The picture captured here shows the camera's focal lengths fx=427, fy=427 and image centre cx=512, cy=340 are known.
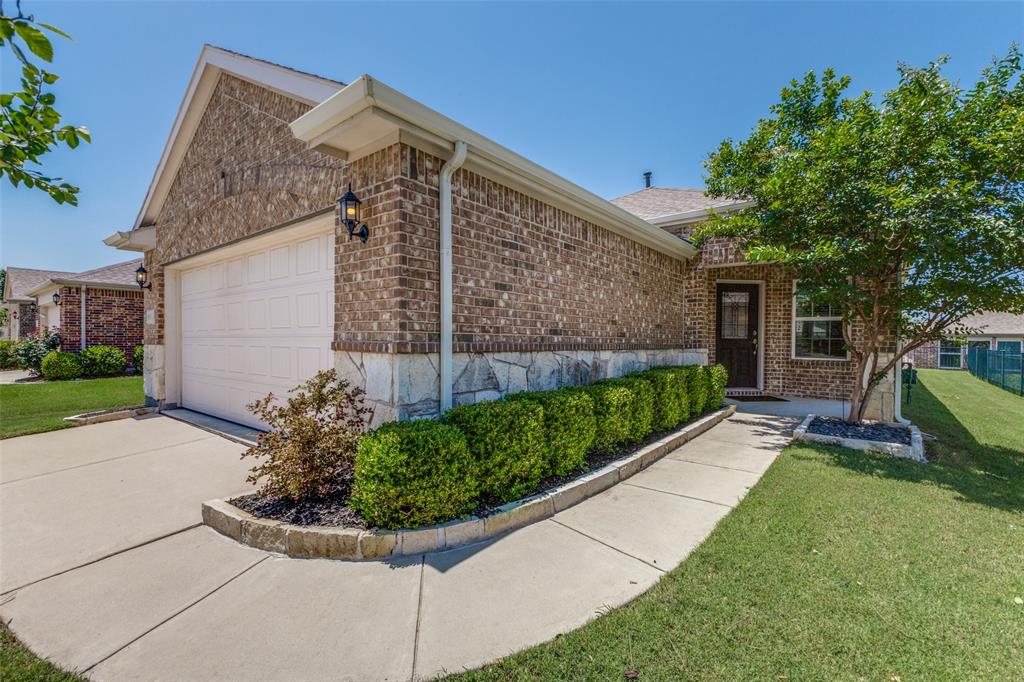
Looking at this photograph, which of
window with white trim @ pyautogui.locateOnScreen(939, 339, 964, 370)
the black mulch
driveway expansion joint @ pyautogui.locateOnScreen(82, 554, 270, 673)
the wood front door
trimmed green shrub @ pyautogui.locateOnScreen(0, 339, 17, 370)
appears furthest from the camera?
window with white trim @ pyautogui.locateOnScreen(939, 339, 964, 370)

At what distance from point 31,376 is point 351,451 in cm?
1577

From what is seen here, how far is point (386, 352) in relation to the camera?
3570 millimetres

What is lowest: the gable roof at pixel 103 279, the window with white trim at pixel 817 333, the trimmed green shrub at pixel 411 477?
the trimmed green shrub at pixel 411 477

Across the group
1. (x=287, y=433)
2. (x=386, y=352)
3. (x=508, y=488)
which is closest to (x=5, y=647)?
(x=287, y=433)

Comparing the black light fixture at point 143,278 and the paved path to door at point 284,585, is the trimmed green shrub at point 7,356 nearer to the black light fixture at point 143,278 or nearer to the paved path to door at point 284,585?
the black light fixture at point 143,278

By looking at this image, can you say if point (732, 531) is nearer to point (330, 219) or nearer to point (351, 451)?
point (351, 451)

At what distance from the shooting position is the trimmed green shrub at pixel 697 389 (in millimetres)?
6387

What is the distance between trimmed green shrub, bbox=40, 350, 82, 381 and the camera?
11.7 metres

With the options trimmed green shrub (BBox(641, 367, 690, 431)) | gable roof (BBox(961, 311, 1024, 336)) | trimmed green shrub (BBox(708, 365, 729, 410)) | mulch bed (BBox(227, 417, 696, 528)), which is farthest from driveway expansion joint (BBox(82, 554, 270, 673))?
gable roof (BBox(961, 311, 1024, 336))

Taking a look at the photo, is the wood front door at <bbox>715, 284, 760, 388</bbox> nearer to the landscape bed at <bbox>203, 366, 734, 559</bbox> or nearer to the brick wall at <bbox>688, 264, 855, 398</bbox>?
the brick wall at <bbox>688, 264, 855, 398</bbox>

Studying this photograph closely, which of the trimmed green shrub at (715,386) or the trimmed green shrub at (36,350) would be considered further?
the trimmed green shrub at (36,350)

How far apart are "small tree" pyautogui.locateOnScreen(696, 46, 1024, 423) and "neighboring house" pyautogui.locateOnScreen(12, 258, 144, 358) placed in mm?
17188

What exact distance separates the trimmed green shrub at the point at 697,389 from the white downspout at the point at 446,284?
13.2 ft

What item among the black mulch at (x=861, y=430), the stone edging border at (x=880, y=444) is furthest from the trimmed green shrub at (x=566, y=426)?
the black mulch at (x=861, y=430)
